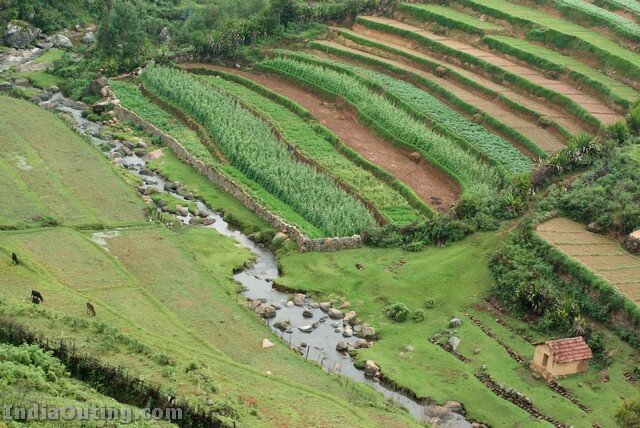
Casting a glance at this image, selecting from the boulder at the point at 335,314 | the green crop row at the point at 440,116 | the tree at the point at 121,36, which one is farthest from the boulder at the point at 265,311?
the tree at the point at 121,36

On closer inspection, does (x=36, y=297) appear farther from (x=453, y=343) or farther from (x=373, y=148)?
(x=373, y=148)

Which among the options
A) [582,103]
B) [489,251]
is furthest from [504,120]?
[489,251]

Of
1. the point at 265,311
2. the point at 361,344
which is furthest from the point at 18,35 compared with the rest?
the point at 361,344

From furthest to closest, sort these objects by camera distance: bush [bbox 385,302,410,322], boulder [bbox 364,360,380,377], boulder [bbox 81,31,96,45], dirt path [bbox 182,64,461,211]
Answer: boulder [bbox 81,31,96,45]
dirt path [bbox 182,64,461,211]
bush [bbox 385,302,410,322]
boulder [bbox 364,360,380,377]

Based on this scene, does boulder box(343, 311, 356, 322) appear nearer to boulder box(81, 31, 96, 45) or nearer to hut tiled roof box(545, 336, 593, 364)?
hut tiled roof box(545, 336, 593, 364)

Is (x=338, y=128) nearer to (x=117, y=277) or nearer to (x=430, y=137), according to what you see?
(x=430, y=137)

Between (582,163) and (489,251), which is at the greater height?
(582,163)

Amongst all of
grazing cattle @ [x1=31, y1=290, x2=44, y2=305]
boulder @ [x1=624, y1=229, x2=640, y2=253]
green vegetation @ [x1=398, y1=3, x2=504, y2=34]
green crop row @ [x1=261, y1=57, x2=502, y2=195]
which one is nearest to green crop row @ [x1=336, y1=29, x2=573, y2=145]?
green crop row @ [x1=261, y1=57, x2=502, y2=195]
